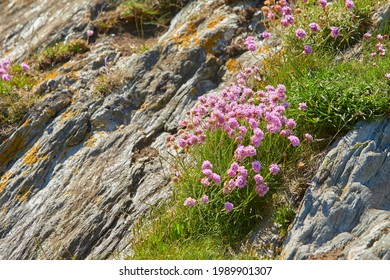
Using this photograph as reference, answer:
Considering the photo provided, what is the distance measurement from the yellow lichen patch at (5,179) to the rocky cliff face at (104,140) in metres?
0.02

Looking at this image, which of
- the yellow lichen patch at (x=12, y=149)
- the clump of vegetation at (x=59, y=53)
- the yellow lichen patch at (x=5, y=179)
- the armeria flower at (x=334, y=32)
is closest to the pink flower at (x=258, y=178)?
the armeria flower at (x=334, y=32)

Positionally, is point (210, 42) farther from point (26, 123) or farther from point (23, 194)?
point (23, 194)

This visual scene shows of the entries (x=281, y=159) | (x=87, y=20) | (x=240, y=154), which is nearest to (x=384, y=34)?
(x=281, y=159)

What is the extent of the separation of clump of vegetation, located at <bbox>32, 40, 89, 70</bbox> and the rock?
4869 millimetres

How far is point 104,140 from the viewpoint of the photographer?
746 centimetres

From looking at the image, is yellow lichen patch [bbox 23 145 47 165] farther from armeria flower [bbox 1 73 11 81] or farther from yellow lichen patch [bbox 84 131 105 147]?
armeria flower [bbox 1 73 11 81]

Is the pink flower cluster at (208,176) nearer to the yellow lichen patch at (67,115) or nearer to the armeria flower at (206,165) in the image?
the armeria flower at (206,165)

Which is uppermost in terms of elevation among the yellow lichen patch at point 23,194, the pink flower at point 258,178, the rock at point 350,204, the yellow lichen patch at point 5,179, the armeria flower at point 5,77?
the armeria flower at point 5,77

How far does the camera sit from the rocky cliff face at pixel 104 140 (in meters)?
6.54

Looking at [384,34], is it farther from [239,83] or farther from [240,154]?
[240,154]

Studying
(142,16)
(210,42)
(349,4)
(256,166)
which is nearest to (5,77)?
(142,16)

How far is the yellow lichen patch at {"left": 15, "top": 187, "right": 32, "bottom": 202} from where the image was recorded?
7.17 metres

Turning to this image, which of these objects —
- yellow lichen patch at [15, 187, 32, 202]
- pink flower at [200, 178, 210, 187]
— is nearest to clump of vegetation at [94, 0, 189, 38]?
yellow lichen patch at [15, 187, 32, 202]

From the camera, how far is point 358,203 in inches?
213
